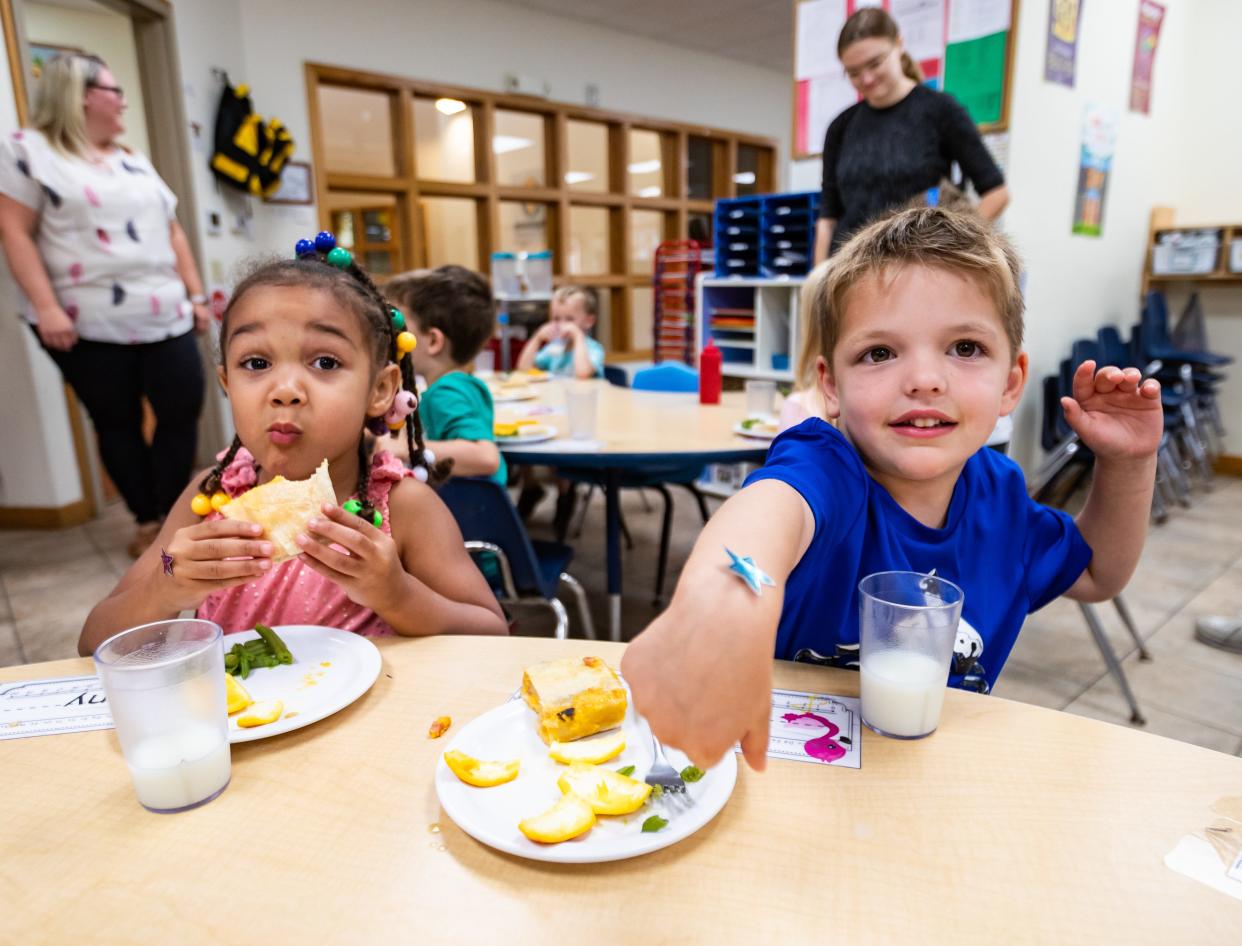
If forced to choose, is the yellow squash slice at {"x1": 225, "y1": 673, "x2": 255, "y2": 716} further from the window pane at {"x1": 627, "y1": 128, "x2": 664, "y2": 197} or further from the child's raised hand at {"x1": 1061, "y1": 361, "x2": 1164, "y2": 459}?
the window pane at {"x1": 627, "y1": 128, "x2": 664, "y2": 197}

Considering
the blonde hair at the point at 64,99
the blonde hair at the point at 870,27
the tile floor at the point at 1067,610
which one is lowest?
the tile floor at the point at 1067,610

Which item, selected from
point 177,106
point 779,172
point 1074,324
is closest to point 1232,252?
point 1074,324

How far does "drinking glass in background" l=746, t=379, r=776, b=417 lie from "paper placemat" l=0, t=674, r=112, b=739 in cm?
207

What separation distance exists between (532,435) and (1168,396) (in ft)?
13.1

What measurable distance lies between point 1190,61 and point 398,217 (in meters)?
5.53

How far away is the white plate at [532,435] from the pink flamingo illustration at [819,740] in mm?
1615

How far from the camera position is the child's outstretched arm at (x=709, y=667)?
1.66ft

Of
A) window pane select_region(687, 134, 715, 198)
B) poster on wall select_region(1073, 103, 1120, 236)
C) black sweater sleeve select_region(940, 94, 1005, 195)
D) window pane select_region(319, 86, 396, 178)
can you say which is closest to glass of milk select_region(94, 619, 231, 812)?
black sweater sleeve select_region(940, 94, 1005, 195)

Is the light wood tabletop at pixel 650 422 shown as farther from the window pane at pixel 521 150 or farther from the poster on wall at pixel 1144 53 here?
the window pane at pixel 521 150

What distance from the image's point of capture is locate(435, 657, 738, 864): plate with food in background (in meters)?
0.60

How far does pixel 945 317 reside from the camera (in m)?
0.90

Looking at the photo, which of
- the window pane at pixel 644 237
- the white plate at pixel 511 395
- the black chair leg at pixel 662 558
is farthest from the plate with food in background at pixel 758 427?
the window pane at pixel 644 237

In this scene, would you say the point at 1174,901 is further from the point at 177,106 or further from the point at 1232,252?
the point at 1232,252

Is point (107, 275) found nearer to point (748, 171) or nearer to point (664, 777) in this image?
point (664, 777)
